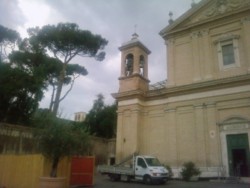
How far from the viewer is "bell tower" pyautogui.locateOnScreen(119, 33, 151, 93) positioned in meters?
20.9

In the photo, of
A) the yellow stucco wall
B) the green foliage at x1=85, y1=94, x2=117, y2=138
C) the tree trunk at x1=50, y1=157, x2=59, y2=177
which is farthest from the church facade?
the green foliage at x1=85, y1=94, x2=117, y2=138

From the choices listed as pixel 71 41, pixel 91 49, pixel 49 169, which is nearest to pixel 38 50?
pixel 71 41

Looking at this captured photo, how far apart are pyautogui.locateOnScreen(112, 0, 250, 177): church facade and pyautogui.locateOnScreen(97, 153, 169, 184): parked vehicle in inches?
124

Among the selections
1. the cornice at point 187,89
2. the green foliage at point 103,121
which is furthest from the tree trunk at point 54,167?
the green foliage at point 103,121

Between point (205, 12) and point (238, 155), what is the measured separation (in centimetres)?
1008

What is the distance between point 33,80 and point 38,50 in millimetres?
4522

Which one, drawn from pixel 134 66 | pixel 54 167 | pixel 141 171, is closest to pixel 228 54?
pixel 134 66

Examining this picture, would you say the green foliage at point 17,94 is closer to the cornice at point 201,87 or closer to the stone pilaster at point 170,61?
the cornice at point 201,87

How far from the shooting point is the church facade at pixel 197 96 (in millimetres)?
16484

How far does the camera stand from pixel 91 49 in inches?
1002

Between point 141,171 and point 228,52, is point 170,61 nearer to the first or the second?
point 228,52

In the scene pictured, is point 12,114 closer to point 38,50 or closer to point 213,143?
point 38,50

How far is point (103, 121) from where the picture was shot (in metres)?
31.7

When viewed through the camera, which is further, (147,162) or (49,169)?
(147,162)
